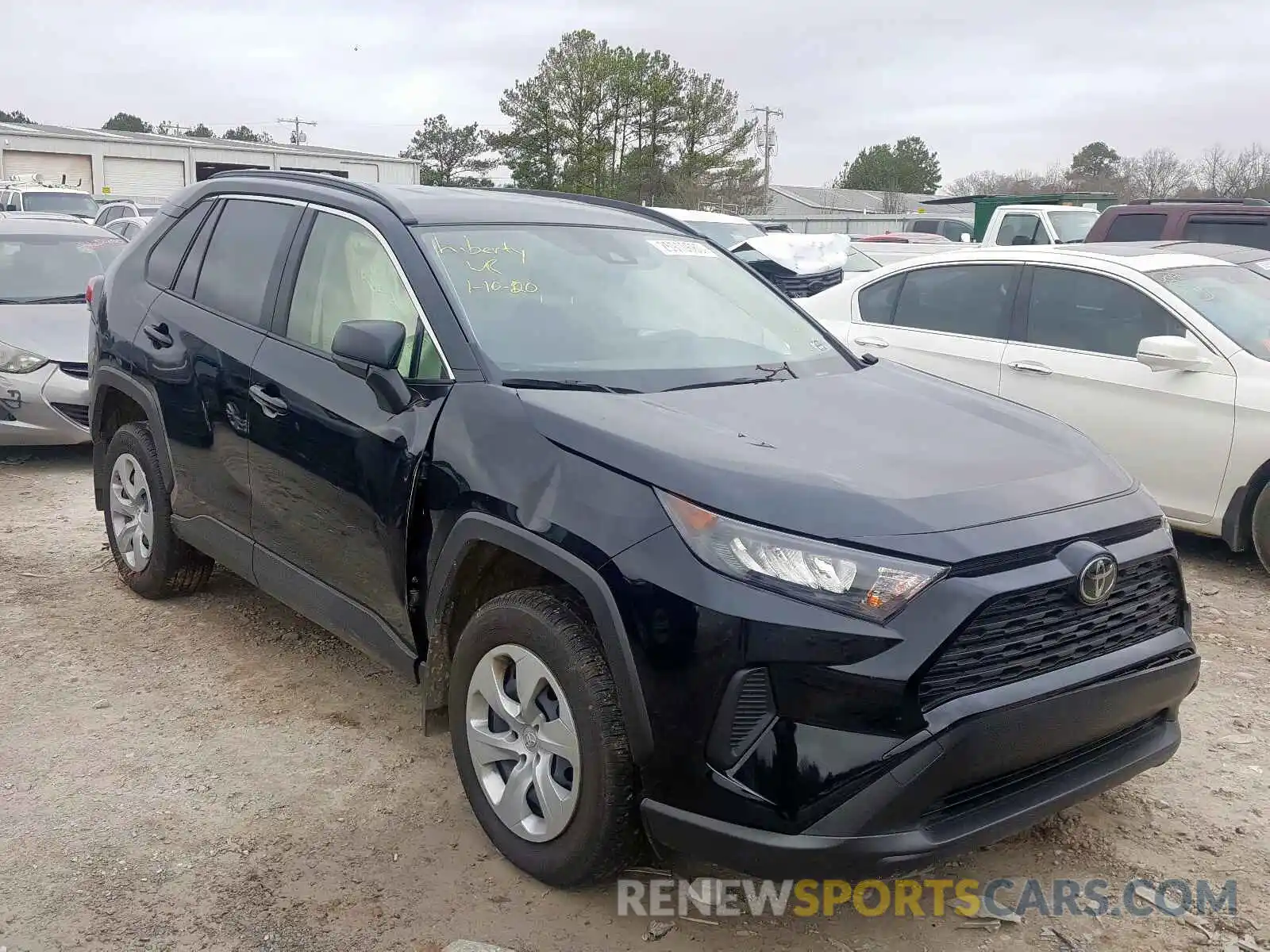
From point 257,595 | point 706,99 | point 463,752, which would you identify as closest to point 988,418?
point 463,752

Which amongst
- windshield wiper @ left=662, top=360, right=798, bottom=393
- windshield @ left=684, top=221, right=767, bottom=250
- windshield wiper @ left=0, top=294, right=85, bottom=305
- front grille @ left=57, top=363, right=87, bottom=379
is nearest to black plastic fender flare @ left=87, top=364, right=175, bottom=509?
windshield wiper @ left=662, top=360, right=798, bottom=393

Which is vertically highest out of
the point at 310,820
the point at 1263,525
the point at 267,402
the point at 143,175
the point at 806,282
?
the point at 143,175

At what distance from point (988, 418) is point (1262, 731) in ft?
5.47

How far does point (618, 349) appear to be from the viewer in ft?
11.7

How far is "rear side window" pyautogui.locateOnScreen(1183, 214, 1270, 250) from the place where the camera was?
10.6 metres

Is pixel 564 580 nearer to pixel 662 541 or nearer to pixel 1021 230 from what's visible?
pixel 662 541

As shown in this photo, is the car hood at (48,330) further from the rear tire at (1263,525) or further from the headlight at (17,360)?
the rear tire at (1263,525)

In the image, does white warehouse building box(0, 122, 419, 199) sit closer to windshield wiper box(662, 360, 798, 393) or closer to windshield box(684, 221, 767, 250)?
windshield box(684, 221, 767, 250)

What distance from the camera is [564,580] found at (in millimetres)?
2814

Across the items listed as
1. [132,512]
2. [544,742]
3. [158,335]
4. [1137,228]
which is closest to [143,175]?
[1137,228]

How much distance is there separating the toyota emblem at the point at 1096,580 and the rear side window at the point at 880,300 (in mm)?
4663

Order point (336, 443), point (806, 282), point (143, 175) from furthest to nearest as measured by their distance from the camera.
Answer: point (143, 175) < point (806, 282) < point (336, 443)

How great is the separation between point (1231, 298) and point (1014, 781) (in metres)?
4.50

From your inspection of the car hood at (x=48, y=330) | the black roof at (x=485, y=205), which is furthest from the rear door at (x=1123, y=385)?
the car hood at (x=48, y=330)
